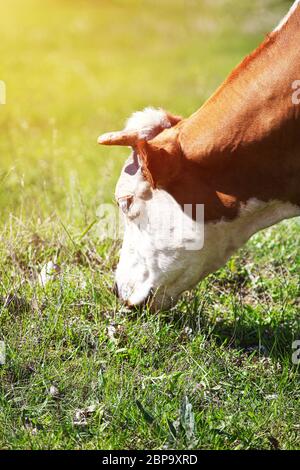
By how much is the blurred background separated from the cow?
1.76m

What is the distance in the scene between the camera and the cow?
14.5 feet

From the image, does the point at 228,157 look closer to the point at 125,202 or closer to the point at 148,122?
the point at 148,122

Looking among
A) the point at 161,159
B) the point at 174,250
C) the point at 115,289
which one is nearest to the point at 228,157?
the point at 161,159

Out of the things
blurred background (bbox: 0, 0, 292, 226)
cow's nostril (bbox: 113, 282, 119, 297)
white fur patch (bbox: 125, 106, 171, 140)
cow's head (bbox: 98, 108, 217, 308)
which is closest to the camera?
cow's head (bbox: 98, 108, 217, 308)

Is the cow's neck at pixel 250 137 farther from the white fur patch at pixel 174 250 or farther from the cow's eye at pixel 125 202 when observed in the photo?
the cow's eye at pixel 125 202

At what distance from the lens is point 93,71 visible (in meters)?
14.8

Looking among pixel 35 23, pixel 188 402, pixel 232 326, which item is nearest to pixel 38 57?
pixel 35 23

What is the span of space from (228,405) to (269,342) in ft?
2.68

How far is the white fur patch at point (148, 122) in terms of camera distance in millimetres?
4660

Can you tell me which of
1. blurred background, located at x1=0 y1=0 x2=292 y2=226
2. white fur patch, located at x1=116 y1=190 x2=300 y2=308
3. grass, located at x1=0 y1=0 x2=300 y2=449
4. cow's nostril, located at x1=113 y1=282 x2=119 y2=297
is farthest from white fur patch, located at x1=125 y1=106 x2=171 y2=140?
blurred background, located at x1=0 y1=0 x2=292 y2=226

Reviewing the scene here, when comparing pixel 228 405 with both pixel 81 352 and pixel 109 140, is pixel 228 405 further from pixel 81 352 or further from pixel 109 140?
Result: pixel 109 140

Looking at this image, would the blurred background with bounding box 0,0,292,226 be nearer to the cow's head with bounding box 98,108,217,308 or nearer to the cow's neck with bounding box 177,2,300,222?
the cow's head with bounding box 98,108,217,308

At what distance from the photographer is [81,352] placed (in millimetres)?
4770

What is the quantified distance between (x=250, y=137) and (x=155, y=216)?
696 millimetres
